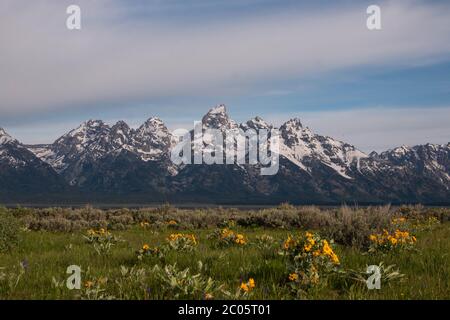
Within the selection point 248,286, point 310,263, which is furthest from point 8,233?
point 310,263

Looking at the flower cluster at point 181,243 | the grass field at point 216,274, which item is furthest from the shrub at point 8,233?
the flower cluster at point 181,243

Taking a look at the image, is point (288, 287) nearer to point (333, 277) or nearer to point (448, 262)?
point (333, 277)

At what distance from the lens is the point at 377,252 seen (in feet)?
35.2

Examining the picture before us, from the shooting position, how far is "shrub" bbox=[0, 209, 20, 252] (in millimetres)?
13852

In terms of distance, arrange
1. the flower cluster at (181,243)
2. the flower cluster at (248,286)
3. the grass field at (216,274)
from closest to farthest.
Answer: the flower cluster at (248,286), the grass field at (216,274), the flower cluster at (181,243)

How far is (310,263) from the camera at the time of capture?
325 inches

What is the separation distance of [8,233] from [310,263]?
9.81 metres

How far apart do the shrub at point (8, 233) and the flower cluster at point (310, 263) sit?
881 centimetres

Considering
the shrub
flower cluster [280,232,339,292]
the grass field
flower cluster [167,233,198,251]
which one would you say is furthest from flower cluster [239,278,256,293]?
the shrub

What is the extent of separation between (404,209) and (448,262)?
21963 millimetres

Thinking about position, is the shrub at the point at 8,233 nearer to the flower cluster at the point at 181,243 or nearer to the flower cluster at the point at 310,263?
the flower cluster at the point at 181,243

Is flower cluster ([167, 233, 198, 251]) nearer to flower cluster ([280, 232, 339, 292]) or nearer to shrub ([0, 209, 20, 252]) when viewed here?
flower cluster ([280, 232, 339, 292])

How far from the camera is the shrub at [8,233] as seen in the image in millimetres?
13852
